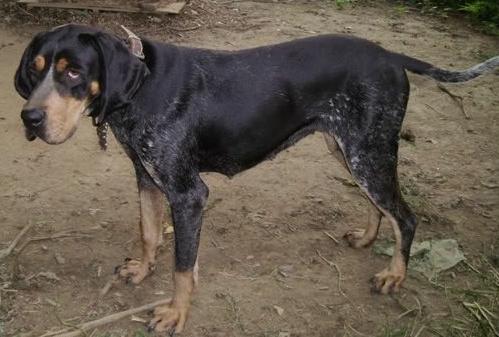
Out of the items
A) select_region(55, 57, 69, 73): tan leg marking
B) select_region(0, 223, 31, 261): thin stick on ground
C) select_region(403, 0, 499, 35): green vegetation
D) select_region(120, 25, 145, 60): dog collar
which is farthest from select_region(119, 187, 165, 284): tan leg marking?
select_region(403, 0, 499, 35): green vegetation

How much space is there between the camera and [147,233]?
4.54 meters

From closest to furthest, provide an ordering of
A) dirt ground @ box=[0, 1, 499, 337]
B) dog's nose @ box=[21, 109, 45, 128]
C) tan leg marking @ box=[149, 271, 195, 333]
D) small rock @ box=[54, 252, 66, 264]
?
1. dog's nose @ box=[21, 109, 45, 128]
2. tan leg marking @ box=[149, 271, 195, 333]
3. dirt ground @ box=[0, 1, 499, 337]
4. small rock @ box=[54, 252, 66, 264]

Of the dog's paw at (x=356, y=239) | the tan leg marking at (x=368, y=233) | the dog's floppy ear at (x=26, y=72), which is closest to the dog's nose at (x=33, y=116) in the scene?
the dog's floppy ear at (x=26, y=72)

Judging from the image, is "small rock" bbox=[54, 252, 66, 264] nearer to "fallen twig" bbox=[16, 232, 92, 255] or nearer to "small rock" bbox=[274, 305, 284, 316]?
"fallen twig" bbox=[16, 232, 92, 255]

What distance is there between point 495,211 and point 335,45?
8.05 ft

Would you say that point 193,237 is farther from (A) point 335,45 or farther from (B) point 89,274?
(A) point 335,45

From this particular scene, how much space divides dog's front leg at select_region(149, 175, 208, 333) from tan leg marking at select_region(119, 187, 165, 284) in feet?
1.60

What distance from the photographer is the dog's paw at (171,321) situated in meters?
4.16

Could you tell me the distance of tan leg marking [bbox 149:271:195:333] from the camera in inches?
163

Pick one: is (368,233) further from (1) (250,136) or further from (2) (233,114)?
(2) (233,114)

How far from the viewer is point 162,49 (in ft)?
13.1

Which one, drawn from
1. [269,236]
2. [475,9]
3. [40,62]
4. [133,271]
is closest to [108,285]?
[133,271]

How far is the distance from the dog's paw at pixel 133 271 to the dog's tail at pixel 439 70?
7.84ft

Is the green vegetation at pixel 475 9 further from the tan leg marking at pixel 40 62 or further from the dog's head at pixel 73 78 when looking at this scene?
the tan leg marking at pixel 40 62
